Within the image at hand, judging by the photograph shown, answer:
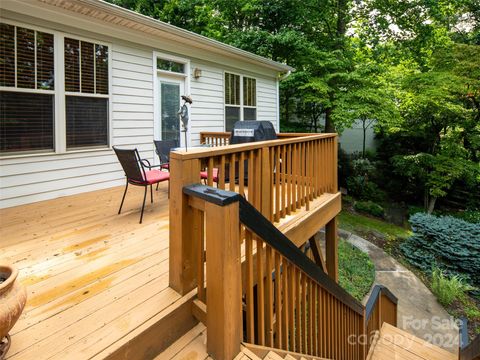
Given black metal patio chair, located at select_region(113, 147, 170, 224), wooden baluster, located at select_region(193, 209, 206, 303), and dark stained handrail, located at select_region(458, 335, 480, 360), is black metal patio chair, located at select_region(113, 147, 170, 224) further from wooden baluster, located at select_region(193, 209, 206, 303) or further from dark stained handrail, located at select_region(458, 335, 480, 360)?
dark stained handrail, located at select_region(458, 335, 480, 360)

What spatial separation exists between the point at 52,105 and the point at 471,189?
523 inches

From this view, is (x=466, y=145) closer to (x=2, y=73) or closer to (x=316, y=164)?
(x=316, y=164)

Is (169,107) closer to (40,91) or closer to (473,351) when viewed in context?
(40,91)

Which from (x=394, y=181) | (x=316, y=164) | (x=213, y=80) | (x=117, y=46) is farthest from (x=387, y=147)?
(x=117, y=46)

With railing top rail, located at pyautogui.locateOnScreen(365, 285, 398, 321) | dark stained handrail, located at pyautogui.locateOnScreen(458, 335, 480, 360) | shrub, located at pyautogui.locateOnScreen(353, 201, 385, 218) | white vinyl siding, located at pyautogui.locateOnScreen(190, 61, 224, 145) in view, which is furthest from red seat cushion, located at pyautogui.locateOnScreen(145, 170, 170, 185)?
shrub, located at pyautogui.locateOnScreen(353, 201, 385, 218)

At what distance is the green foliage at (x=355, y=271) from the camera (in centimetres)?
558

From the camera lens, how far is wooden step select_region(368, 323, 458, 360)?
3561 mm

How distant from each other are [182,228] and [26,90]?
3401mm

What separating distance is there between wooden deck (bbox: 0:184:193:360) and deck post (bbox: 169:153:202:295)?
4.9 inches

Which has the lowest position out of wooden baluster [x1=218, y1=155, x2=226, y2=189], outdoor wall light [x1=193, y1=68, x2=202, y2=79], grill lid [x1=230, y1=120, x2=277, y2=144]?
wooden baluster [x1=218, y1=155, x2=226, y2=189]

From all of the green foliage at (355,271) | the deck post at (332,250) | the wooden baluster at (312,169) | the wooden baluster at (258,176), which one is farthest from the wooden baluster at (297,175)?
the green foliage at (355,271)

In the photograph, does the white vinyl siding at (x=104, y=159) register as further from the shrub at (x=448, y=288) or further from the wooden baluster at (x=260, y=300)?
the shrub at (x=448, y=288)

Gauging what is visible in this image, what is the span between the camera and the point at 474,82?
26.2 ft

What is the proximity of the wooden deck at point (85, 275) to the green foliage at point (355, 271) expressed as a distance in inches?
160
